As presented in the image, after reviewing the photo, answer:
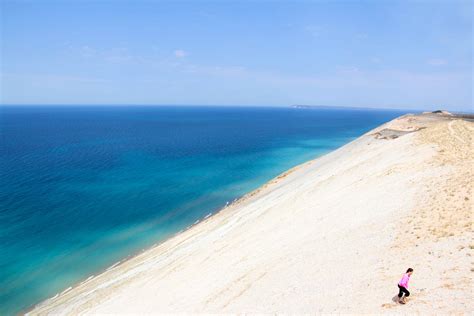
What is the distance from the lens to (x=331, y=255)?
18406 mm

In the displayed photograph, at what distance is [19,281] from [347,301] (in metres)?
28.7

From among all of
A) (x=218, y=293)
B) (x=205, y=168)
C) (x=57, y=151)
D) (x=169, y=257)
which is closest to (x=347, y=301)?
(x=218, y=293)

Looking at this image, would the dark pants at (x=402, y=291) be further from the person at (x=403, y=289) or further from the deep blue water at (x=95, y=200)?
the deep blue water at (x=95, y=200)

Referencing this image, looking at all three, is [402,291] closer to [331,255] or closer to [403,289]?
[403,289]

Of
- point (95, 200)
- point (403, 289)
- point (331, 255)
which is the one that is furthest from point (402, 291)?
point (95, 200)

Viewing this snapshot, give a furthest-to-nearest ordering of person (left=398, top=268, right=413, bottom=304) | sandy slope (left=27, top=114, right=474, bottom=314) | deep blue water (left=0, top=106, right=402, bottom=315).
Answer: deep blue water (left=0, top=106, right=402, bottom=315), sandy slope (left=27, top=114, right=474, bottom=314), person (left=398, top=268, right=413, bottom=304)

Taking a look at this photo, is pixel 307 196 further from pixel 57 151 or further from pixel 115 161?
pixel 57 151

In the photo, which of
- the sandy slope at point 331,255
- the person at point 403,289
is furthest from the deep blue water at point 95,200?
the person at point 403,289

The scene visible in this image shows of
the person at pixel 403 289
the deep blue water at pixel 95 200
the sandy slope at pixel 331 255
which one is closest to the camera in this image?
the person at pixel 403 289

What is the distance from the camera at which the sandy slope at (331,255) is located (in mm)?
14109

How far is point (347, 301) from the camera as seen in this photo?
13.9 m

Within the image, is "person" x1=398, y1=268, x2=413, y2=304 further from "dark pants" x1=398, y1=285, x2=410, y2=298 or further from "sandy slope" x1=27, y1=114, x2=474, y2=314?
"sandy slope" x1=27, y1=114, x2=474, y2=314

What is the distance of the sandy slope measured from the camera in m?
14.1

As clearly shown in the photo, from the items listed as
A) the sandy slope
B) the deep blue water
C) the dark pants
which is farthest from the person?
the deep blue water
